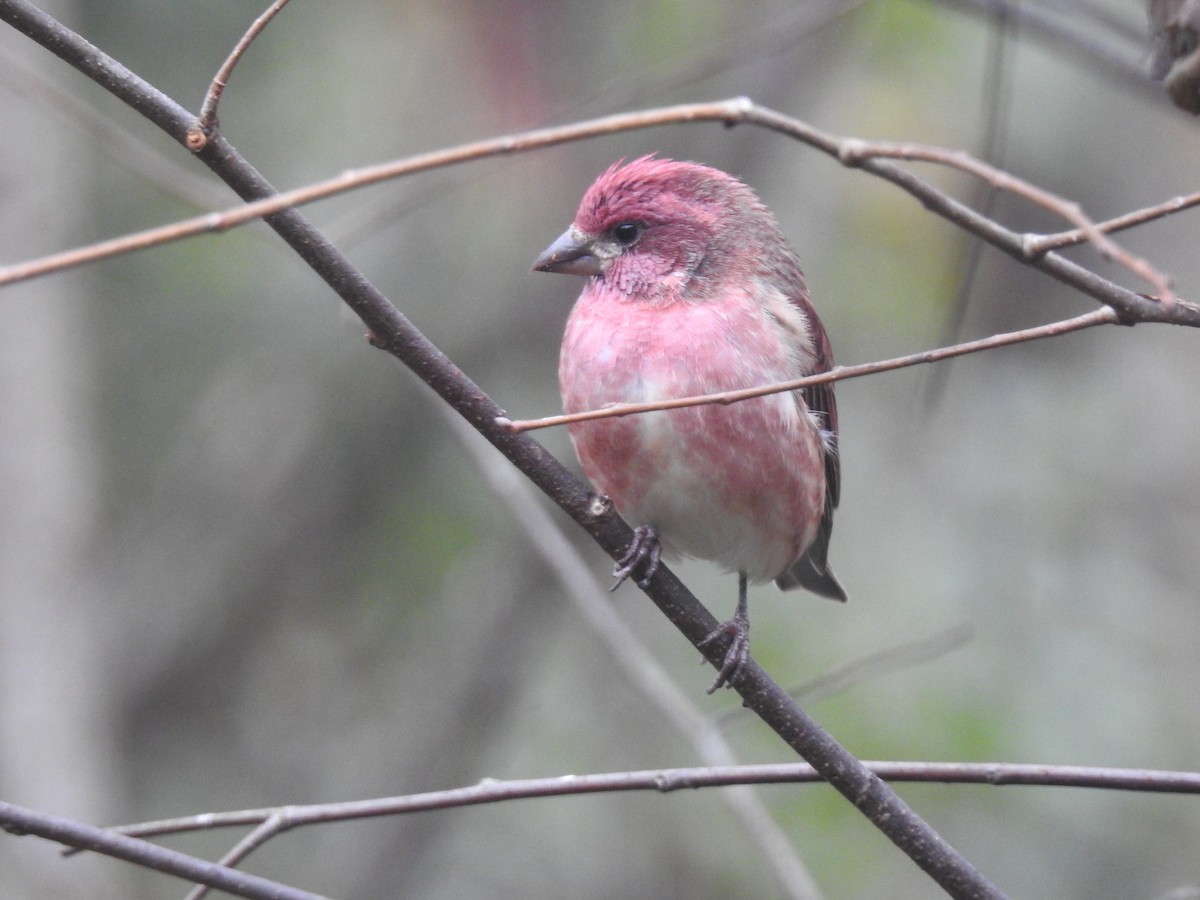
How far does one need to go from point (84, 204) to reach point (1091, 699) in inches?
213

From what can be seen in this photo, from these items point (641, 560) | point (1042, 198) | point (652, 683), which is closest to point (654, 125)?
point (1042, 198)

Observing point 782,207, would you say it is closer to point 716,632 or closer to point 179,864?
point 716,632

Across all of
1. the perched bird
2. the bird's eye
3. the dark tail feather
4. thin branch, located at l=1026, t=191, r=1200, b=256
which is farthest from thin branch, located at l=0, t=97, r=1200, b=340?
the dark tail feather

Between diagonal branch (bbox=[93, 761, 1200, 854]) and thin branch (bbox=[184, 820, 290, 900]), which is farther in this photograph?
thin branch (bbox=[184, 820, 290, 900])

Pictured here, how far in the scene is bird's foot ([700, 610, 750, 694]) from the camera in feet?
9.45

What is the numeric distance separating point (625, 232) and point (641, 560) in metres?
1.28

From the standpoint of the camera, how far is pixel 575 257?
4.09 meters

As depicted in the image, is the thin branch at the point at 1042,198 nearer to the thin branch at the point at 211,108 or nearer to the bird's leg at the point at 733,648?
the thin branch at the point at 211,108

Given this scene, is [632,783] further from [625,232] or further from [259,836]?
[625,232]

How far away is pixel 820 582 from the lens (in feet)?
15.9

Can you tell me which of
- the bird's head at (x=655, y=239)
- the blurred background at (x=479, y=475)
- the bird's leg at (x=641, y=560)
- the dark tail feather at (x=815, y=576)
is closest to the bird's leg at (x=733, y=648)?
the bird's leg at (x=641, y=560)

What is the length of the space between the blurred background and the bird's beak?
7.42 ft

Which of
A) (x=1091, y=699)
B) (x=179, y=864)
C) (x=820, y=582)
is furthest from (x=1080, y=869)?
(x=179, y=864)

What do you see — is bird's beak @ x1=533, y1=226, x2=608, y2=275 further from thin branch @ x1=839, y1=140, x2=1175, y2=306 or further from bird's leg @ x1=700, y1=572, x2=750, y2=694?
thin branch @ x1=839, y1=140, x2=1175, y2=306
